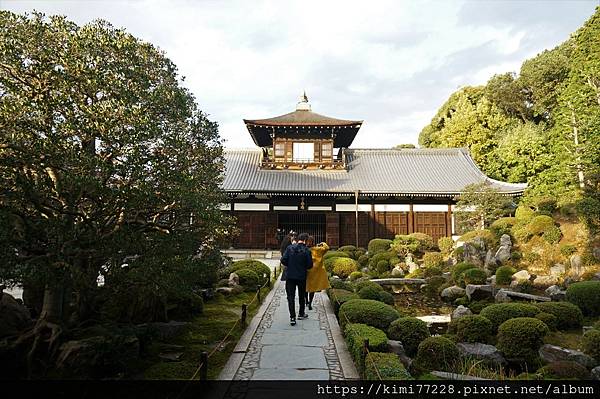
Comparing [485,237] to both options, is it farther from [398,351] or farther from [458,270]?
[398,351]

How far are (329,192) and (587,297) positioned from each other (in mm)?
15312

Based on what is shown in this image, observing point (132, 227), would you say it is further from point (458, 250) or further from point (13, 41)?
point (458, 250)

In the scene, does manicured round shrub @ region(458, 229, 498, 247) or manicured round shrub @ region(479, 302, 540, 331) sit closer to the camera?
manicured round shrub @ region(479, 302, 540, 331)

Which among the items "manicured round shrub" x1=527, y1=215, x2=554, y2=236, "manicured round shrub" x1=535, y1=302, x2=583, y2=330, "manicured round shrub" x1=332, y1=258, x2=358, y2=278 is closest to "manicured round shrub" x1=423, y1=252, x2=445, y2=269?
"manicured round shrub" x1=332, y1=258, x2=358, y2=278

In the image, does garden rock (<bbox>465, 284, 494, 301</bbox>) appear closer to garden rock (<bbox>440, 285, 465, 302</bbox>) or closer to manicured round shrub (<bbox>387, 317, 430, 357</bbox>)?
garden rock (<bbox>440, 285, 465, 302</bbox>)

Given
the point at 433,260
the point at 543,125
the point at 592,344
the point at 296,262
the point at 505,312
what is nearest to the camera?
the point at 592,344

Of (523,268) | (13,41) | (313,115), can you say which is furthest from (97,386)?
(313,115)

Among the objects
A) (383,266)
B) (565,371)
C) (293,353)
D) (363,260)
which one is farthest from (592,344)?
(363,260)

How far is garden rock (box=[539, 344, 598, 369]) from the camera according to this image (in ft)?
24.4

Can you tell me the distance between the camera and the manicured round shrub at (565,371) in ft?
21.9

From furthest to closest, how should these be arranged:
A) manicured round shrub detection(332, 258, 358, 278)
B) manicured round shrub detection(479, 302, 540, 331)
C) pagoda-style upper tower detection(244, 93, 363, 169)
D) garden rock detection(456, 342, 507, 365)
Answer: pagoda-style upper tower detection(244, 93, 363, 169) → manicured round shrub detection(332, 258, 358, 278) → manicured round shrub detection(479, 302, 540, 331) → garden rock detection(456, 342, 507, 365)

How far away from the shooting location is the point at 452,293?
47.1ft

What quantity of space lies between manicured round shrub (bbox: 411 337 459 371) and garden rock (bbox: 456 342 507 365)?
0.66 meters

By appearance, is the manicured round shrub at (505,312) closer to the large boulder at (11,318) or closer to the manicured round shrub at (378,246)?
the large boulder at (11,318)
